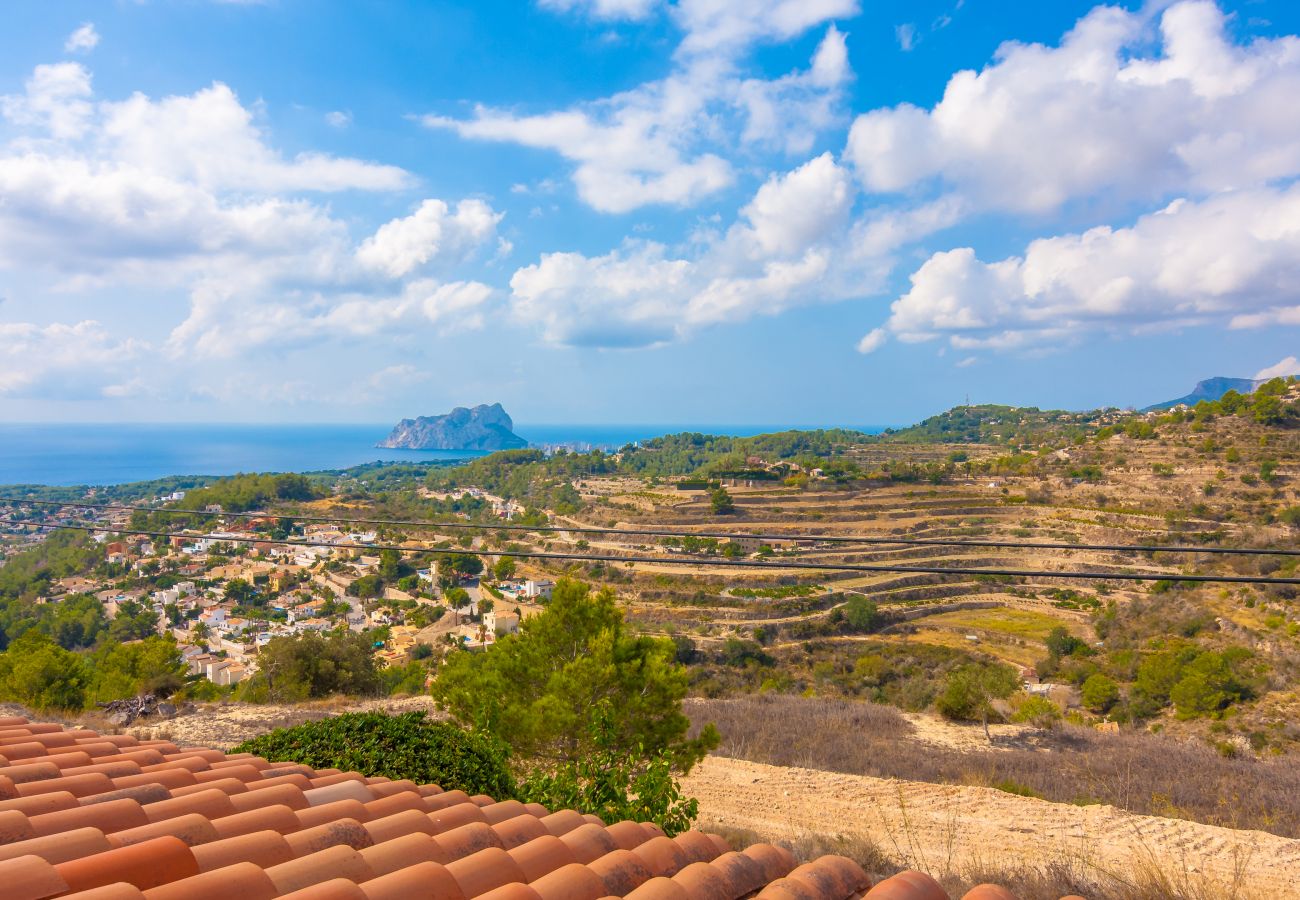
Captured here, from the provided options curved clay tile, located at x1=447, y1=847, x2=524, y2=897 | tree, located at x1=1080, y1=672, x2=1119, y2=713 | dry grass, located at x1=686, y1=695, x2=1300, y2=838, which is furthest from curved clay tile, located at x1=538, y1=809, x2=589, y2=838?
tree, located at x1=1080, y1=672, x2=1119, y2=713

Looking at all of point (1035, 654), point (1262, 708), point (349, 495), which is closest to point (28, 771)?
point (1262, 708)

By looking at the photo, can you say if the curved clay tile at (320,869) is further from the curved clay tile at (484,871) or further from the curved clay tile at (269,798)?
the curved clay tile at (269,798)

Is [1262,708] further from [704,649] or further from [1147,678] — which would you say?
[704,649]

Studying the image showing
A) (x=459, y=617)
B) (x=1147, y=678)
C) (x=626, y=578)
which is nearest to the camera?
(x=1147, y=678)

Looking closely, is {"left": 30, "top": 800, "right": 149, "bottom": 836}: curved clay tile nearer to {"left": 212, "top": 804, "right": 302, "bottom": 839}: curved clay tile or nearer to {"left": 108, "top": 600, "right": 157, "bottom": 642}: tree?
{"left": 212, "top": 804, "right": 302, "bottom": 839}: curved clay tile

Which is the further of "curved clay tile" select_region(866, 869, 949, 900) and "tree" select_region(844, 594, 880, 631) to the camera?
"tree" select_region(844, 594, 880, 631)
